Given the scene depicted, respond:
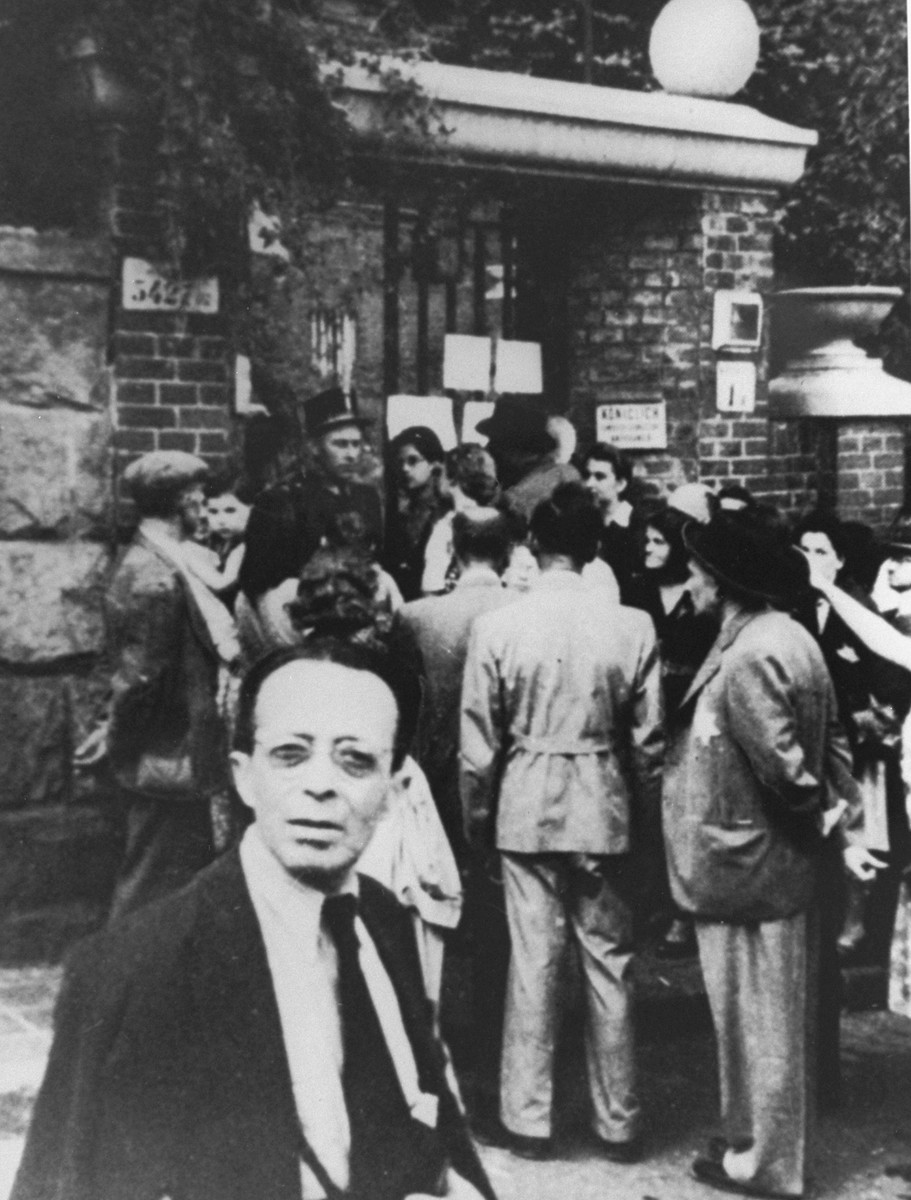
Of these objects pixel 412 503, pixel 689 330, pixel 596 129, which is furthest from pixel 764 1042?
pixel 596 129

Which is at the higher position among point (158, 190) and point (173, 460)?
point (158, 190)

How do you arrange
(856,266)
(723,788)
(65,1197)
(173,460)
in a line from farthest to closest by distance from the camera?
1. (856,266)
2. (173,460)
3. (723,788)
4. (65,1197)

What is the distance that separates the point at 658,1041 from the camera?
493 cm

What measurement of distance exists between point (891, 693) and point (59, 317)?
2643 mm

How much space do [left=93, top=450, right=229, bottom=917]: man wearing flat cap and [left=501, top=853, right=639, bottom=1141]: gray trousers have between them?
3.04 feet

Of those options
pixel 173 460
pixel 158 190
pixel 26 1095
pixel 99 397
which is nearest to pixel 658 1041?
pixel 26 1095

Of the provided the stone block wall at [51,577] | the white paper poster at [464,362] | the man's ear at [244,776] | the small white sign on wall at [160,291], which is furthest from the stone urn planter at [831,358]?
the man's ear at [244,776]

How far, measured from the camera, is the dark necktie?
289cm

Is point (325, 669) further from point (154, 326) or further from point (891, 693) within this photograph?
point (891, 693)

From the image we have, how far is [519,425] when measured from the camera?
20.3 feet

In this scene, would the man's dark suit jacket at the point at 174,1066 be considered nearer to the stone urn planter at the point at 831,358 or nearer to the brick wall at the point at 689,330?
the brick wall at the point at 689,330

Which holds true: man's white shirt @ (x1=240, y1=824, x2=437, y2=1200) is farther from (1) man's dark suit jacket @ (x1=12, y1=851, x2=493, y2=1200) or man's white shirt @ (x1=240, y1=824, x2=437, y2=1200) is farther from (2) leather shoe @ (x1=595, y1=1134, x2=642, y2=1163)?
A: (2) leather shoe @ (x1=595, y1=1134, x2=642, y2=1163)

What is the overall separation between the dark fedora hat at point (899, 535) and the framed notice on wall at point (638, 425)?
0.99 m

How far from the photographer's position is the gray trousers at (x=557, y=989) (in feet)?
13.8
